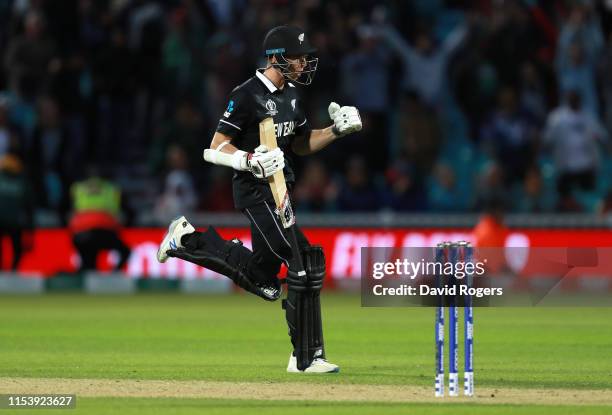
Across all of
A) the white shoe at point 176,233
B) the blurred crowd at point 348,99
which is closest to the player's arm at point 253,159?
the white shoe at point 176,233

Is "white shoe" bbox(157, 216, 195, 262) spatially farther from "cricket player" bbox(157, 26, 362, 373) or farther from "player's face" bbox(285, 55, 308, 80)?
"player's face" bbox(285, 55, 308, 80)

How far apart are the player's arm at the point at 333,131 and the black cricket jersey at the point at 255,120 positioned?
0.16 m

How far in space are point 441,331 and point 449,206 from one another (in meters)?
11.6

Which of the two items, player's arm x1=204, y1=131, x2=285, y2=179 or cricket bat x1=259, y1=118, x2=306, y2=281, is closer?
player's arm x1=204, y1=131, x2=285, y2=179

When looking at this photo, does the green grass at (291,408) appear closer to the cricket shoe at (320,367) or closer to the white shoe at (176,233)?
the cricket shoe at (320,367)

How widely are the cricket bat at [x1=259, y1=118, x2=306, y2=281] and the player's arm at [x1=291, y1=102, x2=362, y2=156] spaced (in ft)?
1.41

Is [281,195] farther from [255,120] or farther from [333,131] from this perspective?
[333,131]

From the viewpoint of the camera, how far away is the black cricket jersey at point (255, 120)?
9805 millimetres

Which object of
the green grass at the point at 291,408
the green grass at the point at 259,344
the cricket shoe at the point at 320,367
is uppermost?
the green grass at the point at 291,408

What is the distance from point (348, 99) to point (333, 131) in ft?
31.5

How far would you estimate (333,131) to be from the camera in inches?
398

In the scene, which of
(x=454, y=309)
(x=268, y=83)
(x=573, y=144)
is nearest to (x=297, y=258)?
(x=268, y=83)

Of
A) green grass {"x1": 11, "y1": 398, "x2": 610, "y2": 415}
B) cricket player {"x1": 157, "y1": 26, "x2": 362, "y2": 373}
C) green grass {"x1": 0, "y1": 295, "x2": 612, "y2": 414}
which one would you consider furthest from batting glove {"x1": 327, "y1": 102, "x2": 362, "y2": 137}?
green grass {"x1": 11, "y1": 398, "x2": 610, "y2": 415}

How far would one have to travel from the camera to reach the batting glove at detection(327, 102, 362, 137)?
393 inches
